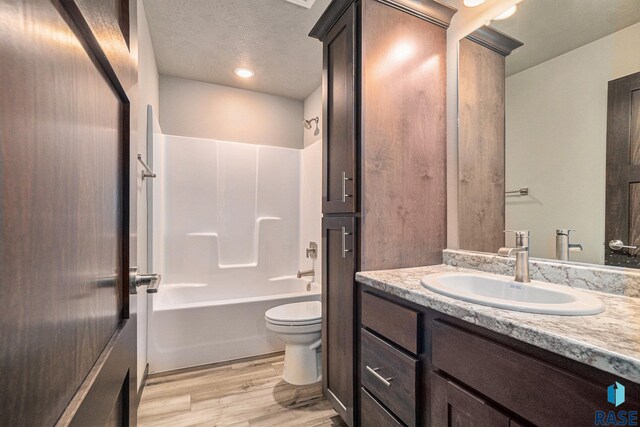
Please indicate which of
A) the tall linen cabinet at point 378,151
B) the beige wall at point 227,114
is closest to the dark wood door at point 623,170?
the tall linen cabinet at point 378,151

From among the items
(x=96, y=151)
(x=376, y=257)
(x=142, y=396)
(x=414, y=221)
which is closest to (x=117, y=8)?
(x=96, y=151)

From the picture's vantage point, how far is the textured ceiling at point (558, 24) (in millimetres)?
1040

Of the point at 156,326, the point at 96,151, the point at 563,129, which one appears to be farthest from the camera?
the point at 156,326

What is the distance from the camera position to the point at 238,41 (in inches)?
91.9

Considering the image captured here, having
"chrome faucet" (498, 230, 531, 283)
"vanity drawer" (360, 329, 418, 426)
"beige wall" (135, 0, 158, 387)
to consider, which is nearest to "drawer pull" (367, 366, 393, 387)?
"vanity drawer" (360, 329, 418, 426)

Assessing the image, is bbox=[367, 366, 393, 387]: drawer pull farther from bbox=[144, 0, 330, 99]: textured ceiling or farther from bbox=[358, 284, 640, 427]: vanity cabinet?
bbox=[144, 0, 330, 99]: textured ceiling

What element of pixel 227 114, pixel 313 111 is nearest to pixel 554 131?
pixel 313 111

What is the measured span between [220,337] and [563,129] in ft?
8.06

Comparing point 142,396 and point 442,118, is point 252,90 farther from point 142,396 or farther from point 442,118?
point 142,396

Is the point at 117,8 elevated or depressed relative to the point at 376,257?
elevated

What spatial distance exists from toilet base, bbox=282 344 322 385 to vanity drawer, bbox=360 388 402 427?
2.32 ft

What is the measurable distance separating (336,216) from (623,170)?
1.12 meters

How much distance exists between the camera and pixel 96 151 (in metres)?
0.47

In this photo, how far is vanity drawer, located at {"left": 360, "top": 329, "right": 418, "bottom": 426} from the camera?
3.38ft
